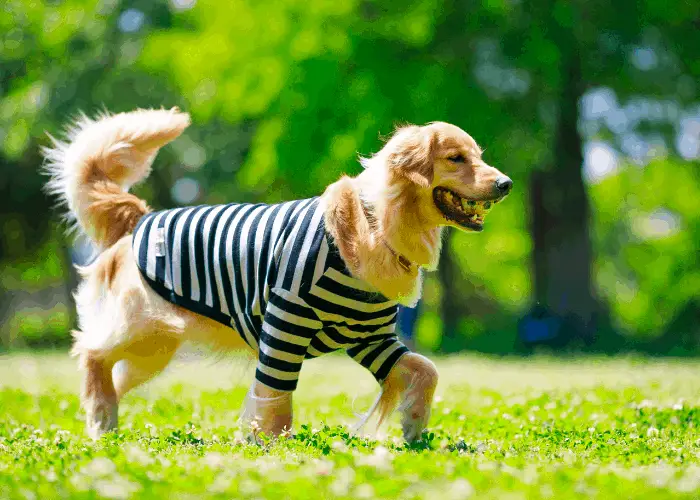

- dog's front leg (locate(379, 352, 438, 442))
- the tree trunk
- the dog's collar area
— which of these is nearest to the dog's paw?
dog's front leg (locate(379, 352, 438, 442))

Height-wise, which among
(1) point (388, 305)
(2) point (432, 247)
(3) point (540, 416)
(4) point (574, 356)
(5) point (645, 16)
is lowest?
(4) point (574, 356)

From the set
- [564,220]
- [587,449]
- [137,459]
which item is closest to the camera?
[137,459]

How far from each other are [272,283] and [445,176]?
1.21m

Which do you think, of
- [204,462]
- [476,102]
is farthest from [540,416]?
[476,102]

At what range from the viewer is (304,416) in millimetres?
7527

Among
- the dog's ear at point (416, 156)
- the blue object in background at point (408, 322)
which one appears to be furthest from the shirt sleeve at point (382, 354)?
the blue object in background at point (408, 322)

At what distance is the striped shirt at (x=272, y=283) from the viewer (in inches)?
210

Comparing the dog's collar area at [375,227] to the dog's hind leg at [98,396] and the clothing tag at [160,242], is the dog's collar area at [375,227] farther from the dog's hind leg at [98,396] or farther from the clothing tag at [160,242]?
the dog's hind leg at [98,396]

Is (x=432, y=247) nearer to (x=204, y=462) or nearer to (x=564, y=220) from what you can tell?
(x=204, y=462)

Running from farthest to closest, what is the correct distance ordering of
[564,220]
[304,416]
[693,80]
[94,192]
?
1. [564,220]
2. [693,80]
3. [304,416]
4. [94,192]

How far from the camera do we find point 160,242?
6121mm

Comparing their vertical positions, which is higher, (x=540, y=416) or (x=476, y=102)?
(x=476, y=102)

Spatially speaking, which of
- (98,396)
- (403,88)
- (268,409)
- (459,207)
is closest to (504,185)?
(459,207)

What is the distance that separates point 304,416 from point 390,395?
1838 millimetres
